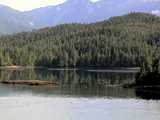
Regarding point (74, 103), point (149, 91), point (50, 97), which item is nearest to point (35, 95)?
point (50, 97)

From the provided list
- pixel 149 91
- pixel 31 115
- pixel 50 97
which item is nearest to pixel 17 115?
pixel 31 115

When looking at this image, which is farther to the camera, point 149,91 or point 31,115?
point 149,91

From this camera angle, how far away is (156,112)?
81250 millimetres

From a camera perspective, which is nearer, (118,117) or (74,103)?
(118,117)

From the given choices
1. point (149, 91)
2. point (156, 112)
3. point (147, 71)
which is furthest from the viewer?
point (147, 71)

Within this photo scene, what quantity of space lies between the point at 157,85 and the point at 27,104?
A: 42935mm

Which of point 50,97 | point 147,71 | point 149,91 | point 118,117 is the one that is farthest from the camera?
point 147,71

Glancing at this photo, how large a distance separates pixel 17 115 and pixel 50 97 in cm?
3134

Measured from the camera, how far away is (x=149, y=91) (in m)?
121

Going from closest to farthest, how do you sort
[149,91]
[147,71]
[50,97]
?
[50,97], [149,91], [147,71]

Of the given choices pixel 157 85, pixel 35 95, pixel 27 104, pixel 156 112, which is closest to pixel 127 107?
pixel 156 112

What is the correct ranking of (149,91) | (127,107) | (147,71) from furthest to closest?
(147,71)
(149,91)
(127,107)

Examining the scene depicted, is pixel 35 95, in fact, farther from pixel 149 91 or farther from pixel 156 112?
pixel 156 112

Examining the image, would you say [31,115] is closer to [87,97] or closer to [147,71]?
[87,97]
